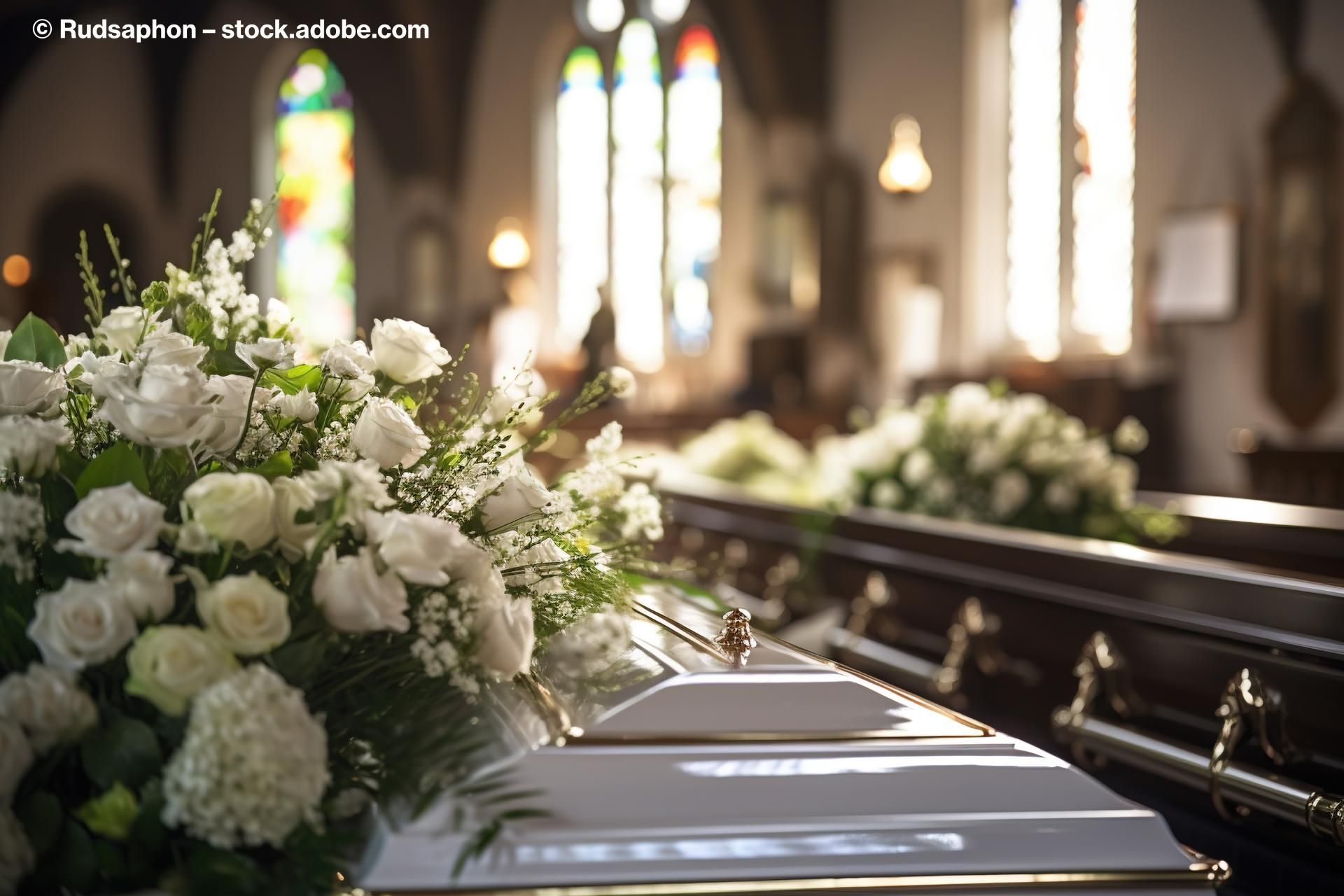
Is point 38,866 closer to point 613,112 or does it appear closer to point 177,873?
point 177,873

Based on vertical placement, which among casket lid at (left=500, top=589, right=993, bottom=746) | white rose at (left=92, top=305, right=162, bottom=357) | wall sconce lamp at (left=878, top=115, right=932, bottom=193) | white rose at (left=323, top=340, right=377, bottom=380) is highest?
wall sconce lamp at (left=878, top=115, right=932, bottom=193)

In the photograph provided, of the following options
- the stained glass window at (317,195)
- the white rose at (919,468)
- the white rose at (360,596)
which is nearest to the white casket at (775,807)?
the white rose at (360,596)

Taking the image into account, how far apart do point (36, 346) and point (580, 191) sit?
43.7ft

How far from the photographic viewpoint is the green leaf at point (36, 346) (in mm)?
1105

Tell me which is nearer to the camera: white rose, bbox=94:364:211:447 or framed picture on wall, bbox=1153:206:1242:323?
white rose, bbox=94:364:211:447

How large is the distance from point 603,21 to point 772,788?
45.4 feet

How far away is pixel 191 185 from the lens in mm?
14961

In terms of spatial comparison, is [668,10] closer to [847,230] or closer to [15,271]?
[847,230]

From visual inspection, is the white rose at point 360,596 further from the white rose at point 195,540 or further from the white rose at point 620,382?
the white rose at point 620,382

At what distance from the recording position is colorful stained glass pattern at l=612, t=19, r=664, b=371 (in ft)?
45.0

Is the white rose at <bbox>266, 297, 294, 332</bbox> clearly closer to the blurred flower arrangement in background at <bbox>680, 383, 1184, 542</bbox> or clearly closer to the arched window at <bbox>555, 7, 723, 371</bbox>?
the blurred flower arrangement in background at <bbox>680, 383, 1184, 542</bbox>

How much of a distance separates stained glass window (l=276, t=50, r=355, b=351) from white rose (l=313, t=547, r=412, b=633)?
14.5 metres

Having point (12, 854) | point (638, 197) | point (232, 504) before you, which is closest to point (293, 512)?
point (232, 504)

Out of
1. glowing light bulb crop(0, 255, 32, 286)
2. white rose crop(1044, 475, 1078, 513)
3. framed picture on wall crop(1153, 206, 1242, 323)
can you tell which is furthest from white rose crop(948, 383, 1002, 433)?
glowing light bulb crop(0, 255, 32, 286)
